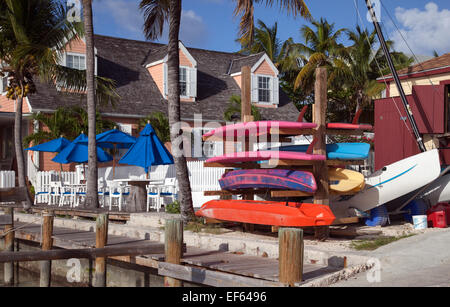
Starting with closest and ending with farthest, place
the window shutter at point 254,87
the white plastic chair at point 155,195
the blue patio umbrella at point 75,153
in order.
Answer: the white plastic chair at point 155,195, the blue patio umbrella at point 75,153, the window shutter at point 254,87

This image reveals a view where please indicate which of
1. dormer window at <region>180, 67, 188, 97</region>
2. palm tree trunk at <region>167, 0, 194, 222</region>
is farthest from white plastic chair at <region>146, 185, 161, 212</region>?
dormer window at <region>180, 67, 188, 97</region>

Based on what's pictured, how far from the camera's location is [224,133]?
41.7 ft

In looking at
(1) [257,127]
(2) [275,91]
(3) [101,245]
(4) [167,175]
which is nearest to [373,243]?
(1) [257,127]

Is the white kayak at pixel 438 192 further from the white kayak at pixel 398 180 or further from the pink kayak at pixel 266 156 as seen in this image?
the pink kayak at pixel 266 156

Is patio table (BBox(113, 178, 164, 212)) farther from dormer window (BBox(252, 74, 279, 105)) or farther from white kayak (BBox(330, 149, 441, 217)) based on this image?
dormer window (BBox(252, 74, 279, 105))

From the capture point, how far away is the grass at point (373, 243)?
9550 millimetres

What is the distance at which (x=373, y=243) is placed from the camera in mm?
9781

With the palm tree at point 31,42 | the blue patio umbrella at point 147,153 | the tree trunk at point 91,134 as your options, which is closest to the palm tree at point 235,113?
the palm tree at point 31,42

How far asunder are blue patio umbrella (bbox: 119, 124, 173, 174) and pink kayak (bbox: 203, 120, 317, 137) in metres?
3.86

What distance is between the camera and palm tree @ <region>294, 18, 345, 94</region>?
115 feet

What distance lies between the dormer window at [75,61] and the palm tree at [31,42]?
6.71 m

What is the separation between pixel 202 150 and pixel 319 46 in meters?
13.6
